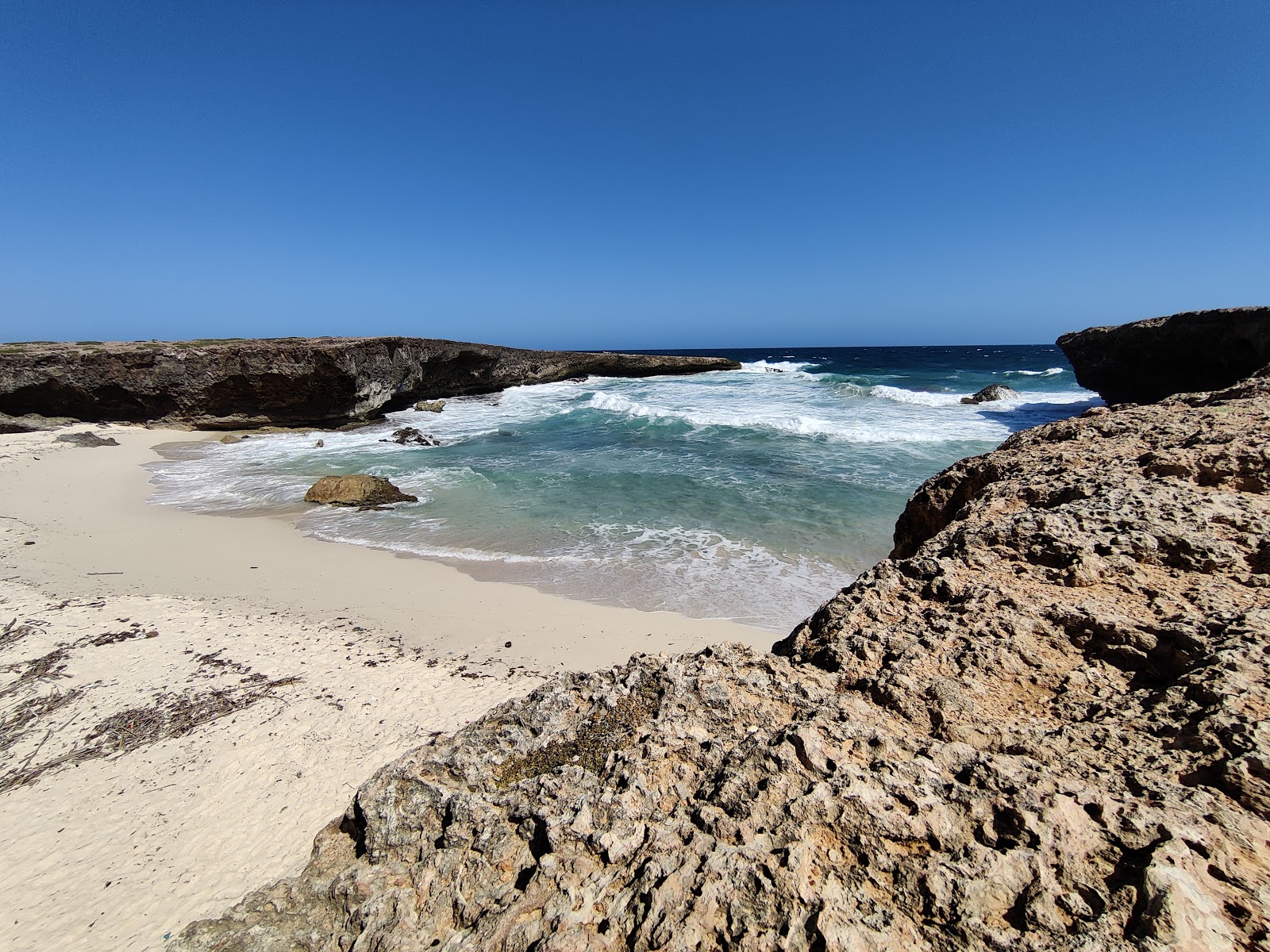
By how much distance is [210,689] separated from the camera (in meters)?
Result: 4.70

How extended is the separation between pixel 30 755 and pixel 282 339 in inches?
829

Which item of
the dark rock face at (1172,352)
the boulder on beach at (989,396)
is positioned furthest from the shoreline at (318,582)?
the boulder on beach at (989,396)

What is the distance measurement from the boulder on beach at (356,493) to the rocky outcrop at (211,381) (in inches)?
433

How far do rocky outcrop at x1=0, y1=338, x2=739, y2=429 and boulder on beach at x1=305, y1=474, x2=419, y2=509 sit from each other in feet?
36.1

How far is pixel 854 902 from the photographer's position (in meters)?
1.30

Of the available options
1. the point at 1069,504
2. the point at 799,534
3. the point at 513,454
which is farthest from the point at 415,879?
the point at 513,454

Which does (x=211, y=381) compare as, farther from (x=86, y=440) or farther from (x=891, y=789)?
(x=891, y=789)

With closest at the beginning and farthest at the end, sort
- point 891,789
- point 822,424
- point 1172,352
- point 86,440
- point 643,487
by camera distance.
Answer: point 891,789
point 643,487
point 86,440
point 1172,352
point 822,424

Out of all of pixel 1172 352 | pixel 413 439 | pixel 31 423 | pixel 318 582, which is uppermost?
pixel 1172 352

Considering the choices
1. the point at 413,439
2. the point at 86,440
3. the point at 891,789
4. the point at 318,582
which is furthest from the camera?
the point at 413,439

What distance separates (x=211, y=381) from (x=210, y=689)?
1912cm

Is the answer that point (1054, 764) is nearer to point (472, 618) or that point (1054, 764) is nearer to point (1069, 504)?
point (1069, 504)

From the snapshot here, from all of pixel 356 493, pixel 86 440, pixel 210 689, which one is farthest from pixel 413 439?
pixel 210 689

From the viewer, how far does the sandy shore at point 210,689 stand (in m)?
3.06
